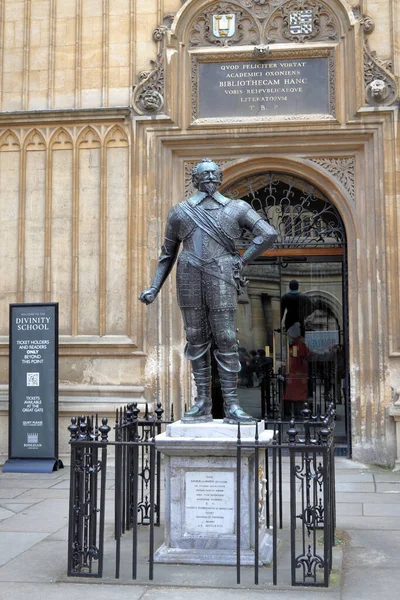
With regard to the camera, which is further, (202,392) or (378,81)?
(378,81)

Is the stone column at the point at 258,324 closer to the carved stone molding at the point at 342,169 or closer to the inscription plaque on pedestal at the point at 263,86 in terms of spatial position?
the carved stone molding at the point at 342,169

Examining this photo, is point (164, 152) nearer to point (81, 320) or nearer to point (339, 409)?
point (81, 320)

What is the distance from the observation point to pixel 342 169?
11312 millimetres

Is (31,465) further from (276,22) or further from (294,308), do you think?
(276,22)

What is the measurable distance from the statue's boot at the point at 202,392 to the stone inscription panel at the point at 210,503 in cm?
48

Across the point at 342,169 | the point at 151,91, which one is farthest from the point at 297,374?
the point at 151,91

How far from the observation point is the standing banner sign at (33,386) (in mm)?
10719

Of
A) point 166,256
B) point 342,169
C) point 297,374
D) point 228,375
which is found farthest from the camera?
point 297,374

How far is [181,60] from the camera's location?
1159 centimetres

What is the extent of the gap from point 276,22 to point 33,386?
6.73 meters

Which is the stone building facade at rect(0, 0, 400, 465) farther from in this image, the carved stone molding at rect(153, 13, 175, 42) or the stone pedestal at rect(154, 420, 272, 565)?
the stone pedestal at rect(154, 420, 272, 565)

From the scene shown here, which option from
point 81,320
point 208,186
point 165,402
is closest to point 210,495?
point 208,186

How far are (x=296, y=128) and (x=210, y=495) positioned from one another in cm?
697

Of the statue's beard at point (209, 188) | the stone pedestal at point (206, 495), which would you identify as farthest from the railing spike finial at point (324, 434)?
the statue's beard at point (209, 188)
